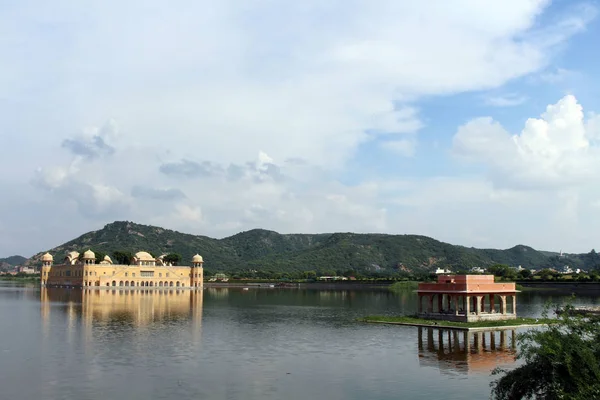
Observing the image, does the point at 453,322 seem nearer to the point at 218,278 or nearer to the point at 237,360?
the point at 237,360

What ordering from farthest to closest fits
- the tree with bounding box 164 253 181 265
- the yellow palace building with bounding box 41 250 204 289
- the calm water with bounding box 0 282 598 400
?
1. the tree with bounding box 164 253 181 265
2. the yellow palace building with bounding box 41 250 204 289
3. the calm water with bounding box 0 282 598 400

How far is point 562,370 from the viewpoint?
19.0m

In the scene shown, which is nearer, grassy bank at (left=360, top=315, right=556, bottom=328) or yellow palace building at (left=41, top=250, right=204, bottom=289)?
grassy bank at (left=360, top=315, right=556, bottom=328)

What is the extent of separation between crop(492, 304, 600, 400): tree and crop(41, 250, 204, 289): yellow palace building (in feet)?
406

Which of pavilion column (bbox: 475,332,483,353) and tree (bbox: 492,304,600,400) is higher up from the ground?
tree (bbox: 492,304,600,400)

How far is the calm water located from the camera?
27562 mm

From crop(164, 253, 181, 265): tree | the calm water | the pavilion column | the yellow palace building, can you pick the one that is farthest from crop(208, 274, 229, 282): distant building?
the pavilion column

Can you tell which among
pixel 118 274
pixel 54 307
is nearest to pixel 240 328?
pixel 54 307

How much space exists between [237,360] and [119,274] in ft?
356

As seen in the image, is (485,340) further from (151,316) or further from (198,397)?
(151,316)

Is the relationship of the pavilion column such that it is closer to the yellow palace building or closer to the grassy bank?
the grassy bank

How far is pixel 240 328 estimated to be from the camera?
52344 mm

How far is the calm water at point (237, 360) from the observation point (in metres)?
27.6

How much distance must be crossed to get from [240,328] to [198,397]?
26320 mm
